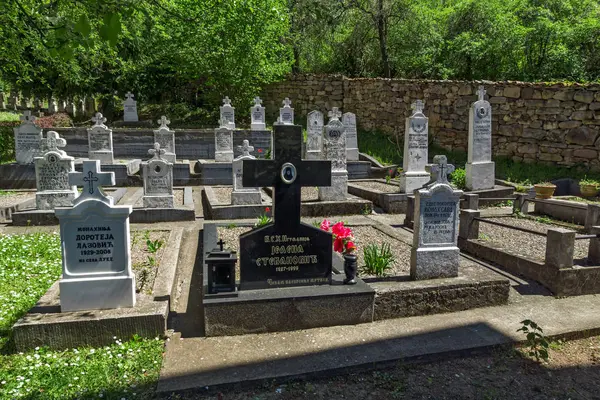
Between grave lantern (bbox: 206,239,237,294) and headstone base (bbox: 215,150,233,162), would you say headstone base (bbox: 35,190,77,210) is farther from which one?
headstone base (bbox: 215,150,233,162)

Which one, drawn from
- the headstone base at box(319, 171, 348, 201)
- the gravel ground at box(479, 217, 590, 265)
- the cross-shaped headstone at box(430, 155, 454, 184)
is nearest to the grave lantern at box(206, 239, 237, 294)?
the cross-shaped headstone at box(430, 155, 454, 184)

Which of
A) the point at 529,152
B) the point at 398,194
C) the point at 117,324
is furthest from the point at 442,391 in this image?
the point at 529,152

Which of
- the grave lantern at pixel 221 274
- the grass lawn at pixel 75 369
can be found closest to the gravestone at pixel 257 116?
the grass lawn at pixel 75 369

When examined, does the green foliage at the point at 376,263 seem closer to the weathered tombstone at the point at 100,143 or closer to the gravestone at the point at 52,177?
the gravestone at the point at 52,177

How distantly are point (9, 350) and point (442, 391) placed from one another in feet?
12.4

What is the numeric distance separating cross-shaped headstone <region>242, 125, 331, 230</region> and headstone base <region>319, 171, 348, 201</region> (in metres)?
4.98

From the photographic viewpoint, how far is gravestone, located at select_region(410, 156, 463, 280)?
18.6 feet

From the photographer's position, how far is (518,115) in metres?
14.6

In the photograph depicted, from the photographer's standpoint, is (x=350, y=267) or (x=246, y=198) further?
(x=246, y=198)

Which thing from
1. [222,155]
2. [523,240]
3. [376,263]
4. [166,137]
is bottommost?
[523,240]

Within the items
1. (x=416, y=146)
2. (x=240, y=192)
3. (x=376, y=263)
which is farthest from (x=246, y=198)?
(x=376, y=263)

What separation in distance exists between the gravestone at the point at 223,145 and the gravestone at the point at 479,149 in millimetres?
7328

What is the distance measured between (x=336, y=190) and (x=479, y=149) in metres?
3.94

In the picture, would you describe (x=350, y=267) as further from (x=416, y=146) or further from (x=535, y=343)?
(x=416, y=146)
